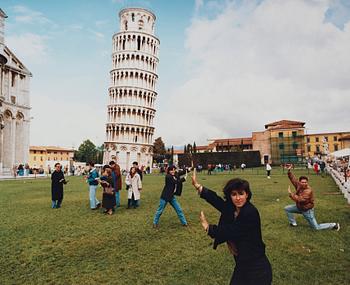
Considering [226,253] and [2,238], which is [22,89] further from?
[226,253]

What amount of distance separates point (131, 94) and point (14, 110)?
3008cm

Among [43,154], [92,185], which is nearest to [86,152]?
[43,154]

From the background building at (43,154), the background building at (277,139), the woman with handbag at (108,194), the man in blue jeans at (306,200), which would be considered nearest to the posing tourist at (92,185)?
the woman with handbag at (108,194)

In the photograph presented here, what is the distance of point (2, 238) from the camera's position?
281 inches

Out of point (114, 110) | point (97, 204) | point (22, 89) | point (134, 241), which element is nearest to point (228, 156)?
point (114, 110)

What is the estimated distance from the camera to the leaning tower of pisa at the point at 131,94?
71.6m

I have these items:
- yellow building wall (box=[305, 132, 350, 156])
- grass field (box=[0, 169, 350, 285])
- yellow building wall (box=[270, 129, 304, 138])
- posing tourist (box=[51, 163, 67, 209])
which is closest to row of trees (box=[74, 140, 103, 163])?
yellow building wall (box=[270, 129, 304, 138])

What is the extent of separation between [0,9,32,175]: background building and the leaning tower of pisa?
24076 millimetres

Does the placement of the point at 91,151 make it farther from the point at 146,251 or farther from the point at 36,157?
the point at 146,251

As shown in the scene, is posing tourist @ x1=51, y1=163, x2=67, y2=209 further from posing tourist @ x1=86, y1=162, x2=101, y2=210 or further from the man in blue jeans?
the man in blue jeans

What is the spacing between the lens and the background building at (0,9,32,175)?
4438 centimetres

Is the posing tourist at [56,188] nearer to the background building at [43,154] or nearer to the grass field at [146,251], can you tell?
the grass field at [146,251]

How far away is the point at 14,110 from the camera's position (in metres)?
46.5

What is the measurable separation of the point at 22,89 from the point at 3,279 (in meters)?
51.9
